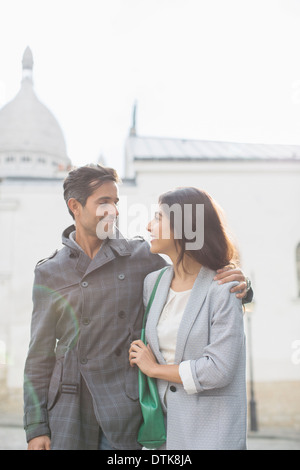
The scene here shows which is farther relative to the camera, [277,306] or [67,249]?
[277,306]

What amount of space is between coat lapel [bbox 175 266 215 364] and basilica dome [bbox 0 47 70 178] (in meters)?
17.8

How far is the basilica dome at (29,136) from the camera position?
21891 millimetres

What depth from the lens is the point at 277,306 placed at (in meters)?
9.19

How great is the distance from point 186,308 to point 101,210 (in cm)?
52

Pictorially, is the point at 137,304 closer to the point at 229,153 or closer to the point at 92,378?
the point at 92,378

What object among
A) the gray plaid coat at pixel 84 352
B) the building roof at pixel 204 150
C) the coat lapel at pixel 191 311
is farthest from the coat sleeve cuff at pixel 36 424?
the building roof at pixel 204 150

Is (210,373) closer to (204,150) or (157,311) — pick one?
(157,311)

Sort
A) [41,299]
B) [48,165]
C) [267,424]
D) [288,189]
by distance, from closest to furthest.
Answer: [41,299], [267,424], [288,189], [48,165]

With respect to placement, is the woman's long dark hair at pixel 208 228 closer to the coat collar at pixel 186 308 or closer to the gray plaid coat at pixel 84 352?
the coat collar at pixel 186 308

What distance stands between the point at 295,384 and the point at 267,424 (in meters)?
0.98

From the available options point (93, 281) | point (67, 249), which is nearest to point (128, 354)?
point (93, 281)

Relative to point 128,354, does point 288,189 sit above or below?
above

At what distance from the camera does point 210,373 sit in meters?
1.43

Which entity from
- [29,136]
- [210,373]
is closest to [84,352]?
[210,373]
